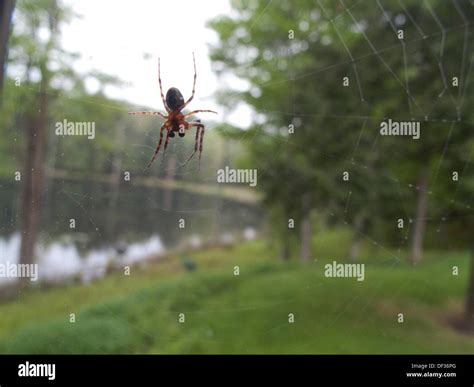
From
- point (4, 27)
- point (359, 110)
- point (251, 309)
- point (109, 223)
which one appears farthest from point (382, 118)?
point (4, 27)

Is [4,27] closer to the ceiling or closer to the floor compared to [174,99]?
closer to the ceiling

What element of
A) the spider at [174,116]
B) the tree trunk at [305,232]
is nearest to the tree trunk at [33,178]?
the spider at [174,116]

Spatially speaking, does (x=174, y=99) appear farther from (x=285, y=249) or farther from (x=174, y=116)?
(x=285, y=249)

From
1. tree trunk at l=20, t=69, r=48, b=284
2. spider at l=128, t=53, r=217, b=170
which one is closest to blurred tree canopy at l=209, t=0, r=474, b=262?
spider at l=128, t=53, r=217, b=170

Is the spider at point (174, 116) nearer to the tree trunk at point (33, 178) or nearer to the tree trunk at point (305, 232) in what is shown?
the tree trunk at point (33, 178)

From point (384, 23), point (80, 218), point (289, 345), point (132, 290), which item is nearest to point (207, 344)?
point (289, 345)

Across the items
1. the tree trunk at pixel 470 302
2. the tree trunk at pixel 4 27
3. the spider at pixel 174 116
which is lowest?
the tree trunk at pixel 470 302
